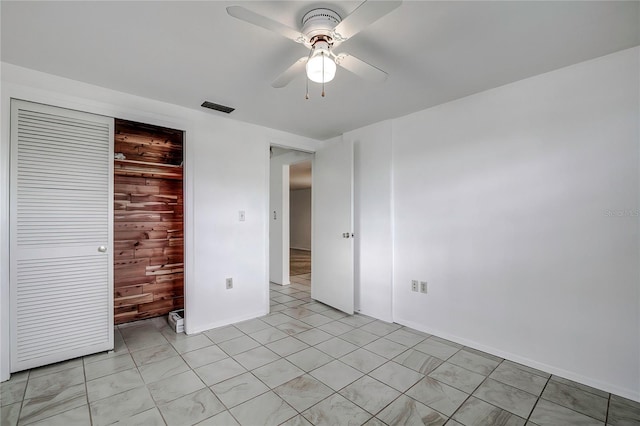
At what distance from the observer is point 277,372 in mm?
2250

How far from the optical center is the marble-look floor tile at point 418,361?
2.30m

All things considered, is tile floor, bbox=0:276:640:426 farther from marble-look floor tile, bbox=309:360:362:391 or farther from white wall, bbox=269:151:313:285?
white wall, bbox=269:151:313:285

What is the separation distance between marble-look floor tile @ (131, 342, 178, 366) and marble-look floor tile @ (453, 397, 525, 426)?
222 cm

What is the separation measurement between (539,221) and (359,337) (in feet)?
6.05

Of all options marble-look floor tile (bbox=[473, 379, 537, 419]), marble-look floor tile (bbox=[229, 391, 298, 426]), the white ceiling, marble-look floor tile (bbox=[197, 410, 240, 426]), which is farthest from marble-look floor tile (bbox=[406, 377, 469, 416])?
the white ceiling

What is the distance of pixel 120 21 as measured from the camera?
1.65 m

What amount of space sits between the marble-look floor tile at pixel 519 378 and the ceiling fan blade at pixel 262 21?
260 centimetres

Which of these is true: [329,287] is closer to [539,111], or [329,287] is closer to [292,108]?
[292,108]

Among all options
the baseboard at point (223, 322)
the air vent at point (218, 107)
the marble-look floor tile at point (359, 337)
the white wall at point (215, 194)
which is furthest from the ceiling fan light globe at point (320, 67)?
the baseboard at point (223, 322)

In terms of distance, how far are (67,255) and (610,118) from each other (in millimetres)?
4100

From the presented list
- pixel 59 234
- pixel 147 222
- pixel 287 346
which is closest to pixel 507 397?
pixel 287 346

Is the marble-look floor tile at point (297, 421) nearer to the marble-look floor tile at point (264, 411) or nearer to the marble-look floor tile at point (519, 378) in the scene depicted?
the marble-look floor tile at point (264, 411)

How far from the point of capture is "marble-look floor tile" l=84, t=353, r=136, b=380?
2207 mm

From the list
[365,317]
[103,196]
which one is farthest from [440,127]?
[103,196]
